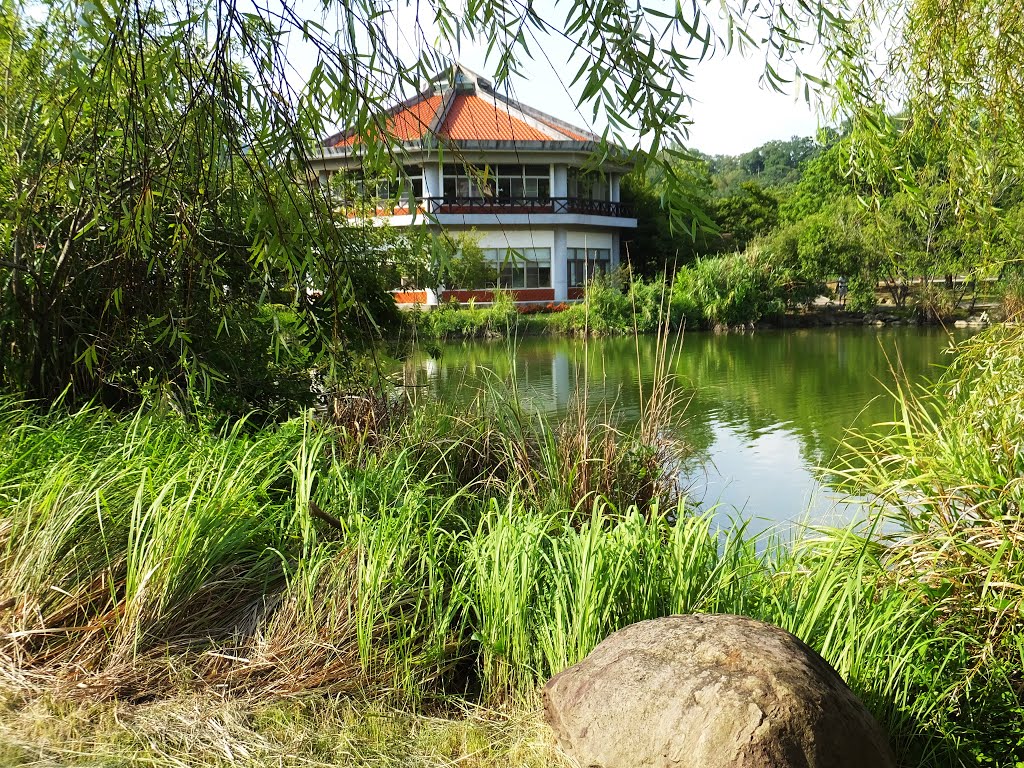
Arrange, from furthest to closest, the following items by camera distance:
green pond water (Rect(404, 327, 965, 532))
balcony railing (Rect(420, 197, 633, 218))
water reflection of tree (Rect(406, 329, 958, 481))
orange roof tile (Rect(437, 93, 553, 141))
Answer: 1. orange roof tile (Rect(437, 93, 553, 141))
2. balcony railing (Rect(420, 197, 633, 218))
3. water reflection of tree (Rect(406, 329, 958, 481))
4. green pond water (Rect(404, 327, 965, 532))

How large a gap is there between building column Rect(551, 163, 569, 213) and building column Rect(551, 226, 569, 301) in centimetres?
92

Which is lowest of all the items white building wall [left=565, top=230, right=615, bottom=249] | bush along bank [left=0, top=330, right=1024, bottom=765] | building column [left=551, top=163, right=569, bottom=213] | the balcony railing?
bush along bank [left=0, top=330, right=1024, bottom=765]

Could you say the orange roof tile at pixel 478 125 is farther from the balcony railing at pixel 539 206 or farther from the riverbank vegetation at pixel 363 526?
the riverbank vegetation at pixel 363 526

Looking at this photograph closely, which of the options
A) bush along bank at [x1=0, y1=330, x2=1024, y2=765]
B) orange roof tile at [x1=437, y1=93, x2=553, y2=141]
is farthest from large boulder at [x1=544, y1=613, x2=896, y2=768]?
orange roof tile at [x1=437, y1=93, x2=553, y2=141]

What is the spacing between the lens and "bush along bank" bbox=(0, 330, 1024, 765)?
2.55 metres

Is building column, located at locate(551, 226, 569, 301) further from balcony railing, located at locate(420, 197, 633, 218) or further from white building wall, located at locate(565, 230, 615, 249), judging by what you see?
balcony railing, located at locate(420, 197, 633, 218)

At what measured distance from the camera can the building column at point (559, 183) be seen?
1003 inches

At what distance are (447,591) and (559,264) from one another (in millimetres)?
23783

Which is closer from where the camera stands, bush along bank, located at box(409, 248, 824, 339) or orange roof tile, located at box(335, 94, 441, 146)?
orange roof tile, located at box(335, 94, 441, 146)

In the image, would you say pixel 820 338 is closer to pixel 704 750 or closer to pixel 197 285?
pixel 197 285

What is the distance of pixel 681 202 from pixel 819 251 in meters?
22.6

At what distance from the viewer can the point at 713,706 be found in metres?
1.93

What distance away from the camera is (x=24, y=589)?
2.68 m

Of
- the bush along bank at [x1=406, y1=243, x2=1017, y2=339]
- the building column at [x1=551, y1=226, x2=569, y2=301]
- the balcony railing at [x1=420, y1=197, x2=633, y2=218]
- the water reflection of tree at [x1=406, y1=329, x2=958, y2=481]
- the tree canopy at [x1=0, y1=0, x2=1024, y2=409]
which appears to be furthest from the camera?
the building column at [x1=551, y1=226, x2=569, y2=301]
